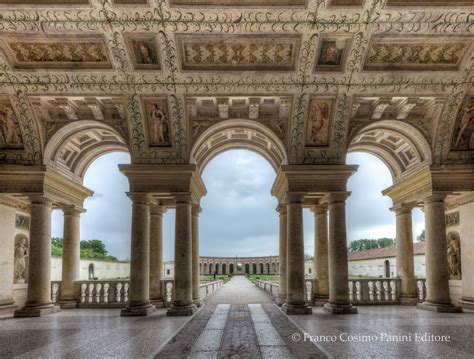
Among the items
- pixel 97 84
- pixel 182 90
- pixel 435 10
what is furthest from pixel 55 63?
pixel 435 10

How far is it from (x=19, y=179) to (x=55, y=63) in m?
5.77

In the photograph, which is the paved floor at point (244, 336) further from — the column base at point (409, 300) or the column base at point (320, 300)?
the column base at point (409, 300)

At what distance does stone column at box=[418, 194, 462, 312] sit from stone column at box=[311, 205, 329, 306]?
4.57 m

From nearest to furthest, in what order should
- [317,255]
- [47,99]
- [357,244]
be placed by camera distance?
[47,99] → [317,255] → [357,244]

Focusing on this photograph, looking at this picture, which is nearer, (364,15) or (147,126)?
(364,15)

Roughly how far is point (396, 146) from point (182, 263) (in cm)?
1282

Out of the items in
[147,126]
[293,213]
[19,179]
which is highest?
[147,126]

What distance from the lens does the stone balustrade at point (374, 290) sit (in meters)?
21.0

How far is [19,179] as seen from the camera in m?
18.5

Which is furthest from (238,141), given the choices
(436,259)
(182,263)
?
(436,259)

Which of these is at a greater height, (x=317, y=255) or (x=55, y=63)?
(x=55, y=63)

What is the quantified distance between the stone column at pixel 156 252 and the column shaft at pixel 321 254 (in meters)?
8.01

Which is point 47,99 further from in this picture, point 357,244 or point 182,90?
point 357,244

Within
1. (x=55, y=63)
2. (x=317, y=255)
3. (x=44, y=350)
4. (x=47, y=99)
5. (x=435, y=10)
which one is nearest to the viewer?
(x=44, y=350)
